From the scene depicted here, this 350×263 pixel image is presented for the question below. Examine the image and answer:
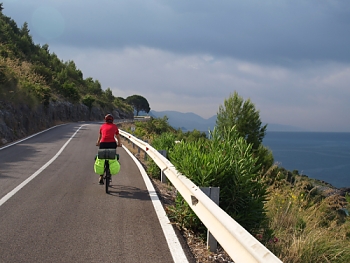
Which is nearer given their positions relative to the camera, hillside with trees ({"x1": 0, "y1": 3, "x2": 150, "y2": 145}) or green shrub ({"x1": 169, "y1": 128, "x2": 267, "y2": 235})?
green shrub ({"x1": 169, "y1": 128, "x2": 267, "y2": 235})

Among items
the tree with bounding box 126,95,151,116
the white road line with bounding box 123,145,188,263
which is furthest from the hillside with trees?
the tree with bounding box 126,95,151,116

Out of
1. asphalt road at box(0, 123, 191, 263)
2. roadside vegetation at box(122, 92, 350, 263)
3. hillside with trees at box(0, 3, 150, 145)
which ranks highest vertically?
hillside with trees at box(0, 3, 150, 145)

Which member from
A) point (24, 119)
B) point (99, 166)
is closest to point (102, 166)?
point (99, 166)

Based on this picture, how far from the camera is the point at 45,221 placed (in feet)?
18.2

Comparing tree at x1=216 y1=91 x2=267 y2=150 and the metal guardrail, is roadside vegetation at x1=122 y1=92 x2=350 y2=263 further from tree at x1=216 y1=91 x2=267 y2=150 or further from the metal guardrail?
tree at x1=216 y1=91 x2=267 y2=150

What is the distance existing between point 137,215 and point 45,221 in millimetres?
1554

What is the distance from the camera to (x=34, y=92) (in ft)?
106

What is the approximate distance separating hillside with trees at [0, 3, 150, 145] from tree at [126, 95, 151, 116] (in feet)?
91.0

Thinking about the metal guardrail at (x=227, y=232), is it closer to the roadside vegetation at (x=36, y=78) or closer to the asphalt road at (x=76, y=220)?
the asphalt road at (x=76, y=220)

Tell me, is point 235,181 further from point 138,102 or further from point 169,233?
point 138,102

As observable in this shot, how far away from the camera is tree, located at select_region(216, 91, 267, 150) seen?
129ft

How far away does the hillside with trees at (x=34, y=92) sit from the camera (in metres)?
24.0

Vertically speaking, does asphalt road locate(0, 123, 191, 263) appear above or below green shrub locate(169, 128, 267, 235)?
below

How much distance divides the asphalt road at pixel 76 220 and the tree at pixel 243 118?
100ft
